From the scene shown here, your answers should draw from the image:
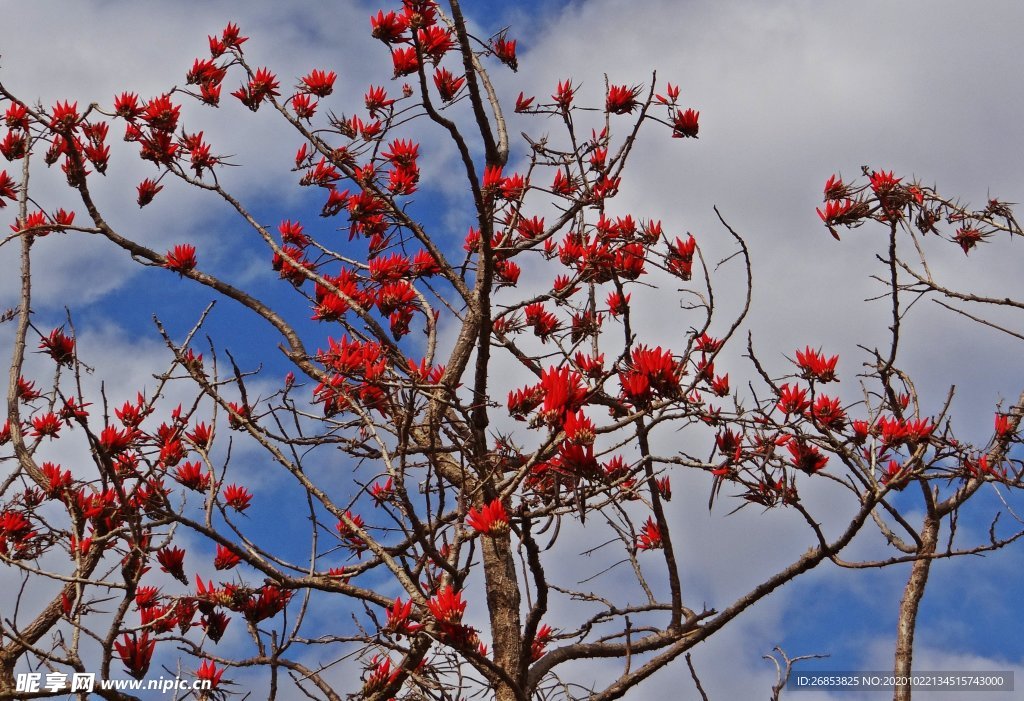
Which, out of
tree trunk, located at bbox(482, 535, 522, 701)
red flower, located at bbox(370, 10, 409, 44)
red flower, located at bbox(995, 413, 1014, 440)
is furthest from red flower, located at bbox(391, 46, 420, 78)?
red flower, located at bbox(995, 413, 1014, 440)

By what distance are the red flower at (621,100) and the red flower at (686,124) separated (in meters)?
0.26

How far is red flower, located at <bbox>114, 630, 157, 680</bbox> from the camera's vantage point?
13.6ft

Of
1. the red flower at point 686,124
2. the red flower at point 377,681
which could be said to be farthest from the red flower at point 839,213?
the red flower at point 377,681

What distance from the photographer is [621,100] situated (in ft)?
18.4

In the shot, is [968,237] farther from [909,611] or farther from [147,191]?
[147,191]

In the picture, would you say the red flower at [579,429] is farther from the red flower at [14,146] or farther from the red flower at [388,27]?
the red flower at [14,146]

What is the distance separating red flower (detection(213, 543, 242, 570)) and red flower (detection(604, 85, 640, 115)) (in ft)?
10.6

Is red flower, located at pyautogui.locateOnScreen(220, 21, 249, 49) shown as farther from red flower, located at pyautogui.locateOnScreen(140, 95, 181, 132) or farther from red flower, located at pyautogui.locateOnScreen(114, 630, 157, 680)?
red flower, located at pyautogui.locateOnScreen(114, 630, 157, 680)

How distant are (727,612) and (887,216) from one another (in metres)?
1.94

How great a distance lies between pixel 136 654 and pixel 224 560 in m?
0.66

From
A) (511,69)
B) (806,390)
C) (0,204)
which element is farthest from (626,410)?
(0,204)

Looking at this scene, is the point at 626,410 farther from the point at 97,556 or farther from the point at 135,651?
the point at 97,556

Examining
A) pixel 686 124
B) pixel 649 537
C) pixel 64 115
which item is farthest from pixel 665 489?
pixel 64 115

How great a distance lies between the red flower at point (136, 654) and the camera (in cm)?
Answer: 414
